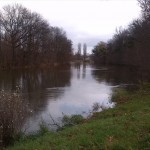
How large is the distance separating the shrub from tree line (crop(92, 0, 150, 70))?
24340 mm

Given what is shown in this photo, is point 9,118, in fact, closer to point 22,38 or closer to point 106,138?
point 106,138

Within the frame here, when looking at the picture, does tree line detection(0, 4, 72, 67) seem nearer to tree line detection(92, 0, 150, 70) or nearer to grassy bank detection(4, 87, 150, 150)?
tree line detection(92, 0, 150, 70)

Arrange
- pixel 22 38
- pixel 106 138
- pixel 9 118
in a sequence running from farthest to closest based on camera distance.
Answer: pixel 22 38 < pixel 9 118 < pixel 106 138

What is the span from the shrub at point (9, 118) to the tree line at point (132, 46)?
958 inches

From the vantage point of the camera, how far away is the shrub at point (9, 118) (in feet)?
36.1

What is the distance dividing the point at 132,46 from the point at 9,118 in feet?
220

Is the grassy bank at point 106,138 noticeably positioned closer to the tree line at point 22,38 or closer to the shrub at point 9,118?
the shrub at point 9,118

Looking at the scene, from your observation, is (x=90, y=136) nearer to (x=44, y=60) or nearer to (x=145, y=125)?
(x=145, y=125)

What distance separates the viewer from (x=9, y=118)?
1105 centimetres

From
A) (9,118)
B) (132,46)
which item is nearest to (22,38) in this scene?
(132,46)

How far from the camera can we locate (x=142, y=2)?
3462 cm

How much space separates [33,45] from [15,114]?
215ft

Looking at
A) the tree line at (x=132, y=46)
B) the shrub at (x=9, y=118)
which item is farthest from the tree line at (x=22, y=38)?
the shrub at (x=9, y=118)

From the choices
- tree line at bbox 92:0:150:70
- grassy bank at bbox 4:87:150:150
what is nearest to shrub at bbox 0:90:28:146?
grassy bank at bbox 4:87:150:150
